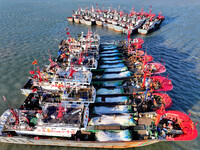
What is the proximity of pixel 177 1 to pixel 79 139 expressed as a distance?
141709 mm

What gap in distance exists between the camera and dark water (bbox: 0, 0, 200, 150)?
34369 mm

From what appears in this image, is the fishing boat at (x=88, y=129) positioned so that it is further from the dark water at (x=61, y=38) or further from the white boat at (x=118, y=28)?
the white boat at (x=118, y=28)

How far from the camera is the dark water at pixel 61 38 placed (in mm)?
34369

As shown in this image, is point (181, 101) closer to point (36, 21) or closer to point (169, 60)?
point (169, 60)

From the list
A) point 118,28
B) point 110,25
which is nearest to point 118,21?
point 110,25

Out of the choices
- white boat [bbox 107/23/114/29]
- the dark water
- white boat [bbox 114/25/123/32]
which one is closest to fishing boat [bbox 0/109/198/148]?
the dark water

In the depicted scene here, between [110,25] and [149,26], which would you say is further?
[110,25]

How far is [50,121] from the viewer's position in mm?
23281

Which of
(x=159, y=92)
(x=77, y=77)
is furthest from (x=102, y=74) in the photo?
(x=159, y=92)

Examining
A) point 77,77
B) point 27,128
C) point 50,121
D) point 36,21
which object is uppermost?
point 36,21

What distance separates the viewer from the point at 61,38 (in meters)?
63.2

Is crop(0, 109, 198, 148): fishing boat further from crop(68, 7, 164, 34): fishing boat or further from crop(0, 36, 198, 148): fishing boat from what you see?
crop(68, 7, 164, 34): fishing boat

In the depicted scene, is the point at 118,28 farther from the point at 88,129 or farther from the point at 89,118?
the point at 88,129

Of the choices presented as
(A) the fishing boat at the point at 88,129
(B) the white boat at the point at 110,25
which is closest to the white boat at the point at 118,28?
(B) the white boat at the point at 110,25
